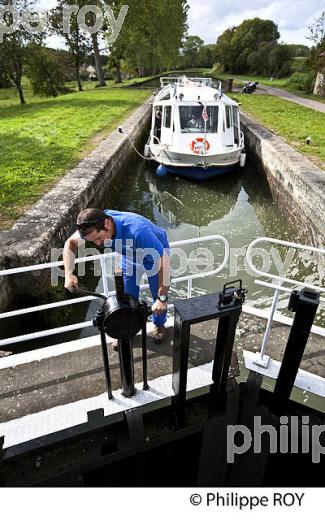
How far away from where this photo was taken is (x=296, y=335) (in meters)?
2.28

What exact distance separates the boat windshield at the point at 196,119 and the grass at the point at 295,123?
267 cm

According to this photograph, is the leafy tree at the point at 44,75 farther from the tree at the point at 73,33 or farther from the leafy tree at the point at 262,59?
the leafy tree at the point at 262,59

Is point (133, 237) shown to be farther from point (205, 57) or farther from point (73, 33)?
point (205, 57)

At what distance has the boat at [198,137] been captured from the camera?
10.8 meters

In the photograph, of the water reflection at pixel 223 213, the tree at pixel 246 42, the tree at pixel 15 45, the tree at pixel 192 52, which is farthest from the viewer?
the tree at pixel 192 52

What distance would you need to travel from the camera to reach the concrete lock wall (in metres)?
4.56

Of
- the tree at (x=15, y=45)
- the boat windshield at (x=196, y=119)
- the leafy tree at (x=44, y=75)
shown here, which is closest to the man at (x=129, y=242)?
the boat windshield at (x=196, y=119)

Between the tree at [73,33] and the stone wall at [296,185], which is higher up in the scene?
the tree at [73,33]

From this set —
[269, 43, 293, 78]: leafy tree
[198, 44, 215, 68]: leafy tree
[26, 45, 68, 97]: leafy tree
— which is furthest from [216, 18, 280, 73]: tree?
[26, 45, 68, 97]: leafy tree

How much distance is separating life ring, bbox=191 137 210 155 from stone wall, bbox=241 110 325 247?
209 centimetres

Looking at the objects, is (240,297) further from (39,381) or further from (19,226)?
(19,226)

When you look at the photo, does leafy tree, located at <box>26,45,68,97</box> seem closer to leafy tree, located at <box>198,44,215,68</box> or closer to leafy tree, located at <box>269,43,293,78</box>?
leafy tree, located at <box>269,43,293,78</box>

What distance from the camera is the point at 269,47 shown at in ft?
160

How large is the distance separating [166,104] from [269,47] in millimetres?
47342
